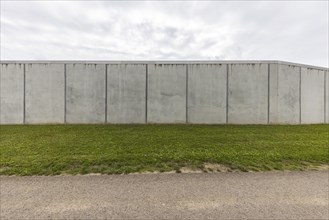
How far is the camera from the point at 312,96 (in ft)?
54.5

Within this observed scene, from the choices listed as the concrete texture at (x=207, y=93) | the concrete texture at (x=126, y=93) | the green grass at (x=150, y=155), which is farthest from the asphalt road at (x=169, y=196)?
the concrete texture at (x=126, y=93)

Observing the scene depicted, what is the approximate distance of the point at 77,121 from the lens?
50.0ft

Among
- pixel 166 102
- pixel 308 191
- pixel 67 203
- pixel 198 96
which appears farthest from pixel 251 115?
pixel 67 203

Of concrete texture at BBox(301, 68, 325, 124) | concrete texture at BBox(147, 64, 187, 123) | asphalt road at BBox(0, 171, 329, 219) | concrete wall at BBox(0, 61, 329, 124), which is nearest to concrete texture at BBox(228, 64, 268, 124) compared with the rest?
concrete wall at BBox(0, 61, 329, 124)

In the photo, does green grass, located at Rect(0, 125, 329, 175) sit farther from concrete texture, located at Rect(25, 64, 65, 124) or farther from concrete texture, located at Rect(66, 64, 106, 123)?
concrete texture, located at Rect(25, 64, 65, 124)

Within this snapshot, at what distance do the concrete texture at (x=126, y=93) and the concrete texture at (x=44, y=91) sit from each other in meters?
3.53

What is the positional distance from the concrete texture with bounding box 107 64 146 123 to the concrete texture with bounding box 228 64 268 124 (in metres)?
6.36

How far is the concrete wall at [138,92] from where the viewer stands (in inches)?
601

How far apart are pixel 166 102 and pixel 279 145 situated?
8.53 meters

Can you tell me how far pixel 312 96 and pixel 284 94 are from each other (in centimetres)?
292

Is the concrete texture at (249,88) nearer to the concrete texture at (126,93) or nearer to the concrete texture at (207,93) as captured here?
the concrete texture at (207,93)

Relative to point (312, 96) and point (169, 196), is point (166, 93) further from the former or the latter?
point (169, 196)

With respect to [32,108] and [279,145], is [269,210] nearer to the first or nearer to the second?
[279,145]

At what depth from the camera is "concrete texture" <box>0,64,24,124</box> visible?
50.4ft
